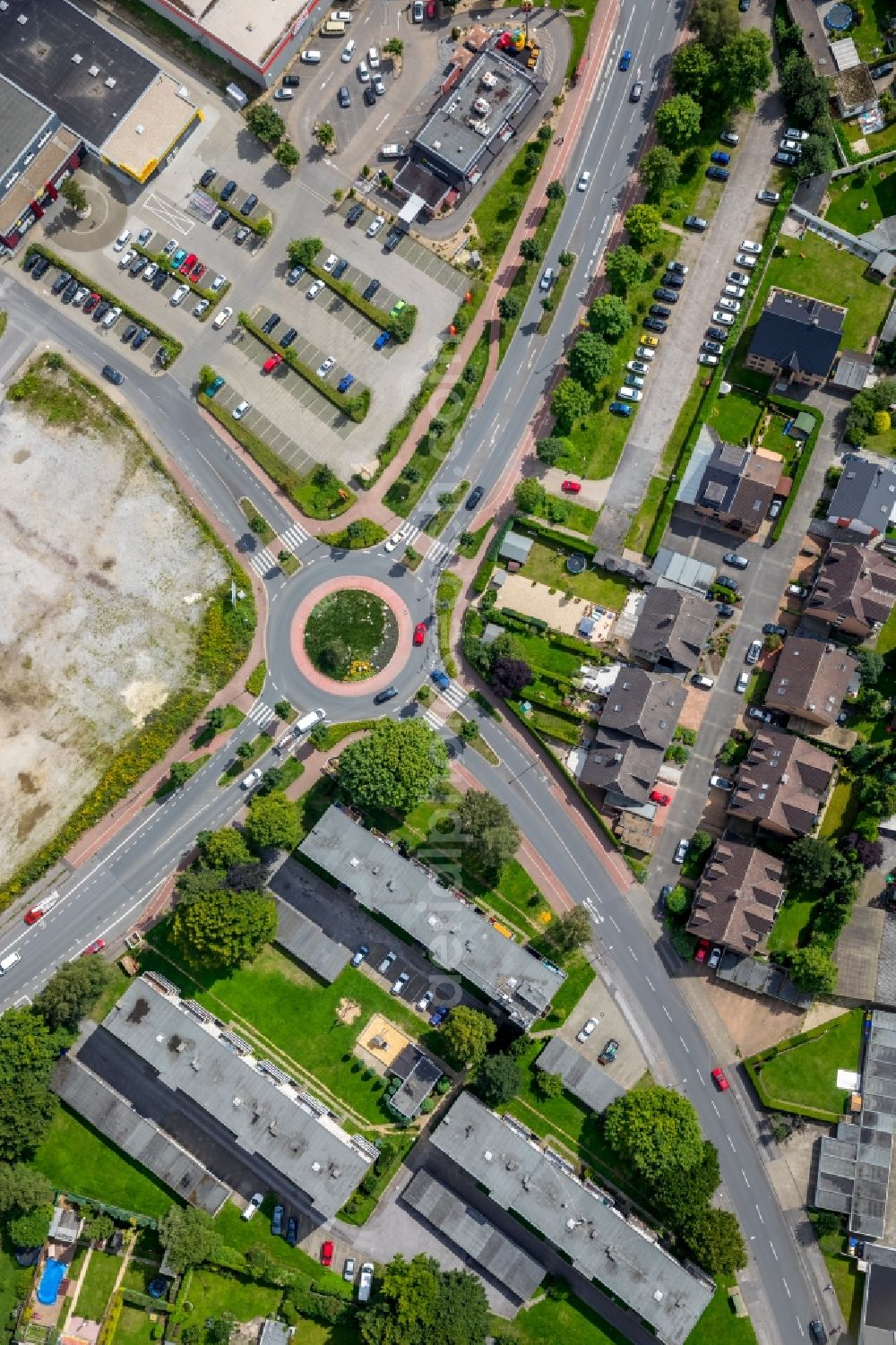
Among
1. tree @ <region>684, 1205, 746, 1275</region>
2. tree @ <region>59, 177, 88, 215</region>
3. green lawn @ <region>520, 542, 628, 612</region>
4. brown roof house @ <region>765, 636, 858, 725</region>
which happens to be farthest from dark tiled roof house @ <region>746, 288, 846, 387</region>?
tree @ <region>684, 1205, 746, 1275</region>

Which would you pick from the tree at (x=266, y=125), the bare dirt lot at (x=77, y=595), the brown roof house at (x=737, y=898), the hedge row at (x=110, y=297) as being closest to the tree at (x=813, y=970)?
the brown roof house at (x=737, y=898)

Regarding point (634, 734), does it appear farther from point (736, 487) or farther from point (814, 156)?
point (814, 156)

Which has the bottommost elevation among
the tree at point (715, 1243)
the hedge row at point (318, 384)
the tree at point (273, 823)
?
the tree at point (715, 1243)

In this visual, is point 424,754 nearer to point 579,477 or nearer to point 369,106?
point 579,477

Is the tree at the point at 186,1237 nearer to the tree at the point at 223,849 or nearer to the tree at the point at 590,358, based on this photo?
the tree at the point at 223,849

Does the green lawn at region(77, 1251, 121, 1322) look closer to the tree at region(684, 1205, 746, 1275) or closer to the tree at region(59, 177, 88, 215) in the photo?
the tree at region(684, 1205, 746, 1275)

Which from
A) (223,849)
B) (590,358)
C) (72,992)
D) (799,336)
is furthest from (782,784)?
(72,992)
